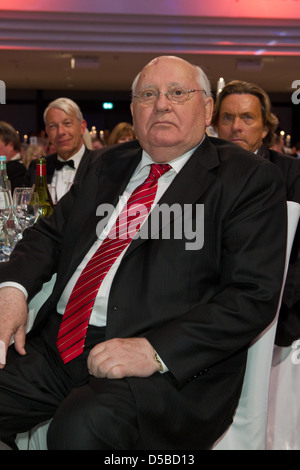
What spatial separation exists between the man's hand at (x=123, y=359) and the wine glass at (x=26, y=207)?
1.16 metres

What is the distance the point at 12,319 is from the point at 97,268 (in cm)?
30

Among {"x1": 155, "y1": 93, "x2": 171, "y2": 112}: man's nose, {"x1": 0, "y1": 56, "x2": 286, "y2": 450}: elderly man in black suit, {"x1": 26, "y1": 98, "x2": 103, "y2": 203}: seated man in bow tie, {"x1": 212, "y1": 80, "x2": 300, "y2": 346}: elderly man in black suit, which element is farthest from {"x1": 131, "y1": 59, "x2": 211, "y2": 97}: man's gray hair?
{"x1": 26, "y1": 98, "x2": 103, "y2": 203}: seated man in bow tie

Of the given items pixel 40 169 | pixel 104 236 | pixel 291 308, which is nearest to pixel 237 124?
pixel 40 169

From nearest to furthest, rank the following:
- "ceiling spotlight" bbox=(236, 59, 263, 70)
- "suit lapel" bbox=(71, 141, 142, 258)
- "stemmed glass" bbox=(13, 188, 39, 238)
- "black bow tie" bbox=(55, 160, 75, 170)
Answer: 1. "suit lapel" bbox=(71, 141, 142, 258)
2. "stemmed glass" bbox=(13, 188, 39, 238)
3. "black bow tie" bbox=(55, 160, 75, 170)
4. "ceiling spotlight" bbox=(236, 59, 263, 70)

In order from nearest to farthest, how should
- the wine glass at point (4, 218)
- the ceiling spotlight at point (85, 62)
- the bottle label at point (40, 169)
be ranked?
the wine glass at point (4, 218)
the bottle label at point (40, 169)
the ceiling spotlight at point (85, 62)

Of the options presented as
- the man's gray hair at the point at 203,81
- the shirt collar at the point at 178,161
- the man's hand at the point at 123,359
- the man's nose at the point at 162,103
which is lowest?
the man's hand at the point at 123,359

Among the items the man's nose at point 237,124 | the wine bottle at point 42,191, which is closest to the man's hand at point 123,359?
the wine bottle at point 42,191

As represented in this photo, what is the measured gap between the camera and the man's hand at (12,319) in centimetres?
171

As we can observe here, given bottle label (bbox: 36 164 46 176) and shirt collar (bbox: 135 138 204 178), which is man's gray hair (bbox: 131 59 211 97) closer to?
shirt collar (bbox: 135 138 204 178)

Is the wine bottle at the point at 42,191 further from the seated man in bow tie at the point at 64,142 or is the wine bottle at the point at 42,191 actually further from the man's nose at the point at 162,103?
the seated man in bow tie at the point at 64,142

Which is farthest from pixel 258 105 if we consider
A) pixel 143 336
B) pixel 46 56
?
pixel 46 56

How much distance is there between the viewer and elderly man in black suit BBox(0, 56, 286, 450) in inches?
59.2

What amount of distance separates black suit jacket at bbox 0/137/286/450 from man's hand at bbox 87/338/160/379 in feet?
0.09

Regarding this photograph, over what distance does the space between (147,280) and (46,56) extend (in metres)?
12.0
